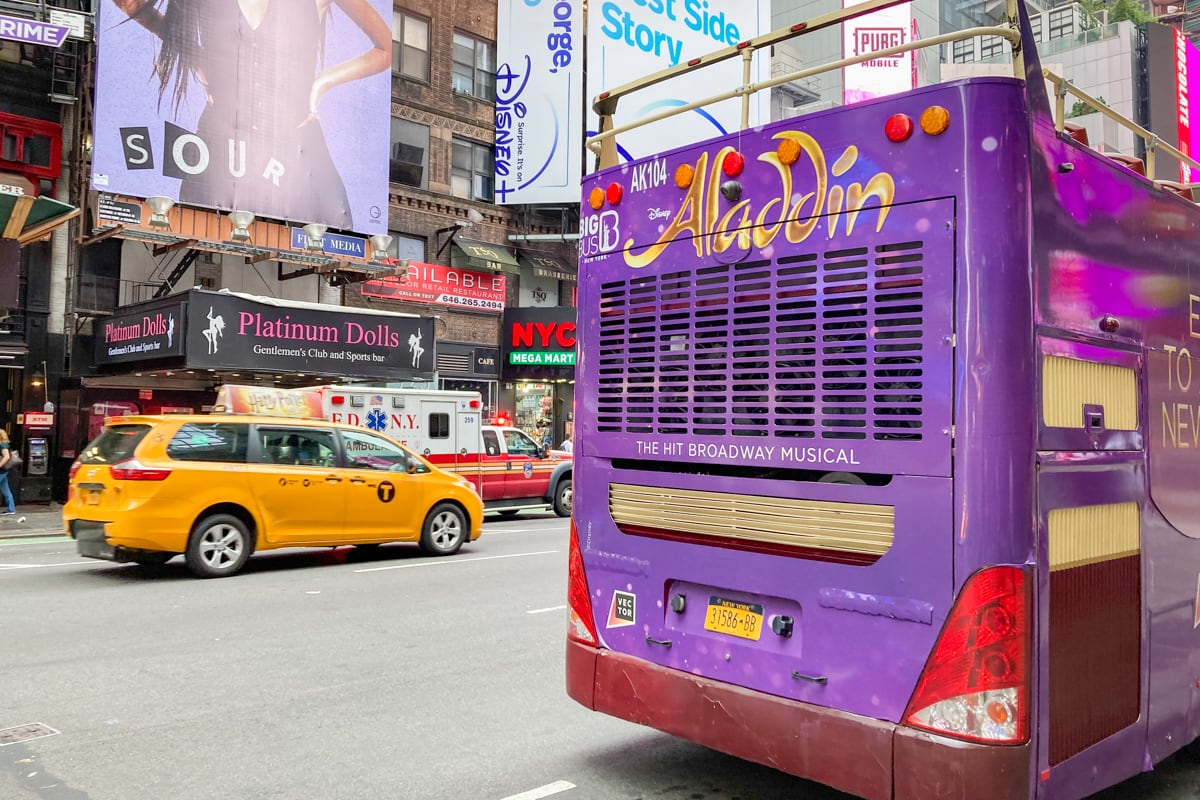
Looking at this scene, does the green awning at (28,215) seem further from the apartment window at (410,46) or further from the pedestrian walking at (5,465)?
the apartment window at (410,46)

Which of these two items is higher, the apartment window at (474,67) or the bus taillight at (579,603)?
the apartment window at (474,67)

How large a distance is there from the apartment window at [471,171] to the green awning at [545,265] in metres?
2.09

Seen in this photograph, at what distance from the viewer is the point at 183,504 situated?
408 inches

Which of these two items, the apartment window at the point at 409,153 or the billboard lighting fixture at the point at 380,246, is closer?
the billboard lighting fixture at the point at 380,246

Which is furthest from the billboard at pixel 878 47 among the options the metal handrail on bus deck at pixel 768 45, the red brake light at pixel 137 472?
the metal handrail on bus deck at pixel 768 45

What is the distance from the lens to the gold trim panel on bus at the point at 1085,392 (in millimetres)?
3471

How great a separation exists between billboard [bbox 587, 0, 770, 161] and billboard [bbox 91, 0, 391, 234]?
26.2ft

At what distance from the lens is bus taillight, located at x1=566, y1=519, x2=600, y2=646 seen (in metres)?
4.64

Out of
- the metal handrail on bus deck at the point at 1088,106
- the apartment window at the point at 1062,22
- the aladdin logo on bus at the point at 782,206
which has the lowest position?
the aladdin logo on bus at the point at 782,206

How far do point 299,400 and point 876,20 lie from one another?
18.6 m

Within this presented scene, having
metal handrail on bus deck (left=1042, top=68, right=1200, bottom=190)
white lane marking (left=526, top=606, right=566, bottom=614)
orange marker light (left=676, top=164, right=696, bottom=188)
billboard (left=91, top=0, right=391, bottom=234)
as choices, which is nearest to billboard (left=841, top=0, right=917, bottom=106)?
billboard (left=91, top=0, right=391, bottom=234)

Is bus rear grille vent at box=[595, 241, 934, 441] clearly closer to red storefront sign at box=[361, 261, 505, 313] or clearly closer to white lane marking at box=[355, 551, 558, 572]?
white lane marking at box=[355, 551, 558, 572]

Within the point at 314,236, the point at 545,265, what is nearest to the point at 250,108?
the point at 314,236

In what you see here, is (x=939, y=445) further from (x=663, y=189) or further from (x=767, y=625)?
(x=663, y=189)
